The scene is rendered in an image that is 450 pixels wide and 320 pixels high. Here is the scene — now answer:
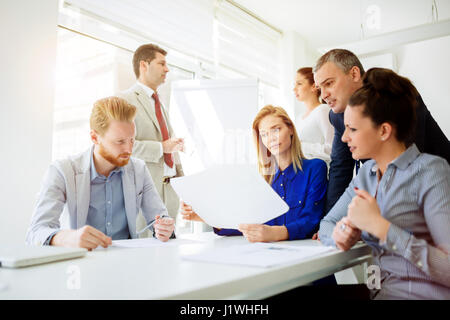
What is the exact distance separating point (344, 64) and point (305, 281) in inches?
42.3

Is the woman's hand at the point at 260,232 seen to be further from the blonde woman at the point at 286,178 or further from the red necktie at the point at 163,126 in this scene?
the red necktie at the point at 163,126

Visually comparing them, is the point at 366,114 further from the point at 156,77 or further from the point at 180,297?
the point at 156,77

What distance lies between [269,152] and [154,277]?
3.26 ft

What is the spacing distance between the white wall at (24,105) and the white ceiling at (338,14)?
8.20 ft

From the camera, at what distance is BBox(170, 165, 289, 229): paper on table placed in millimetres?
1161

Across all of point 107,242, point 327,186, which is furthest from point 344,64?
point 107,242

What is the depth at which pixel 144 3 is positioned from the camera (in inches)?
132

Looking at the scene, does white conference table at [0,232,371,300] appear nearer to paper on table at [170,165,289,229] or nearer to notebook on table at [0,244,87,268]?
notebook on table at [0,244,87,268]

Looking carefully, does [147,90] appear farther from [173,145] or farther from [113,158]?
[113,158]

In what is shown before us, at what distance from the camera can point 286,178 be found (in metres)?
1.48

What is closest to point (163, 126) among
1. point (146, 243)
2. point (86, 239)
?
point (146, 243)

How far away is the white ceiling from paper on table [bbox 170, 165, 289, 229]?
11.3 feet

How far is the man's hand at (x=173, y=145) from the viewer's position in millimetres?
2426

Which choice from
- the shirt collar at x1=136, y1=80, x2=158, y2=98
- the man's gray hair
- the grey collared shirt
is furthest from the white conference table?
the shirt collar at x1=136, y1=80, x2=158, y2=98
